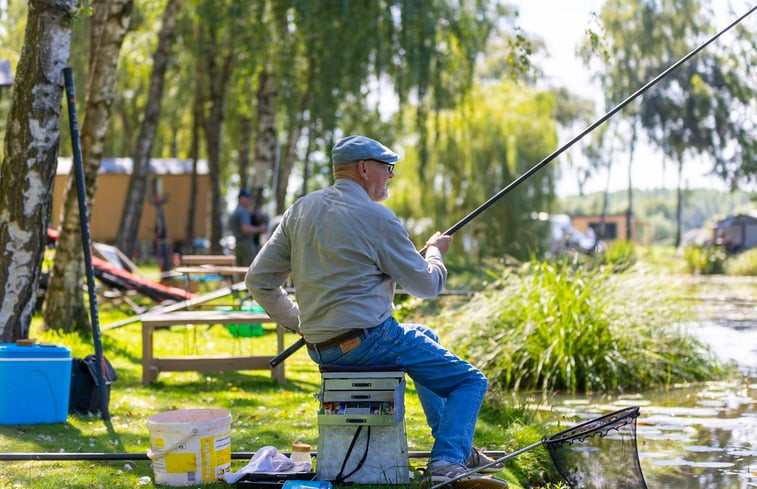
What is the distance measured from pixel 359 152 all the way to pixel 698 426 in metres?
4.19

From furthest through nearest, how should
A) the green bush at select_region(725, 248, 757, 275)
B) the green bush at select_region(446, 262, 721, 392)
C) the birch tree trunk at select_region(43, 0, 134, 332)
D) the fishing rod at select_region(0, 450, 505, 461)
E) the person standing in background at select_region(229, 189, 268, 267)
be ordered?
the green bush at select_region(725, 248, 757, 275) → the person standing in background at select_region(229, 189, 268, 267) → the birch tree trunk at select_region(43, 0, 134, 332) → the green bush at select_region(446, 262, 721, 392) → the fishing rod at select_region(0, 450, 505, 461)

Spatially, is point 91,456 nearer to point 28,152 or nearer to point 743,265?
point 28,152

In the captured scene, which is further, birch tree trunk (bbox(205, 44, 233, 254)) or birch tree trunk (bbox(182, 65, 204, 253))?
birch tree trunk (bbox(182, 65, 204, 253))

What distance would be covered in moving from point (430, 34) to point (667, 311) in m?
6.04

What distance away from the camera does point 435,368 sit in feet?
16.2

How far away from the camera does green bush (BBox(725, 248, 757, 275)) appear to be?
29.8 metres

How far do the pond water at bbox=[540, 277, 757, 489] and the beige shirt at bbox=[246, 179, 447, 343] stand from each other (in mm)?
2240

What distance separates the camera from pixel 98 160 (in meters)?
10.4

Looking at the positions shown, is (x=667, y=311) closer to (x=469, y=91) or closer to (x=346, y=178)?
(x=346, y=178)

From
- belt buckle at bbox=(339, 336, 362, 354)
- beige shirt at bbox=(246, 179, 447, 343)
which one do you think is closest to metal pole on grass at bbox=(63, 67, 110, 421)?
beige shirt at bbox=(246, 179, 447, 343)

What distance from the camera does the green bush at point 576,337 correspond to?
9.24 metres

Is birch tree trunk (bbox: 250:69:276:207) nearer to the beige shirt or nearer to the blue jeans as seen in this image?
the beige shirt

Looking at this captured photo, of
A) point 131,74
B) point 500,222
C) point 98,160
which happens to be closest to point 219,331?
point 98,160

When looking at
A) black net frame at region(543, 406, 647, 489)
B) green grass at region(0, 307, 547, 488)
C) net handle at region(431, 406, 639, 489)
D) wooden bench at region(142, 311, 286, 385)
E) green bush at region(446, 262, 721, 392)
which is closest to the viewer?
net handle at region(431, 406, 639, 489)
